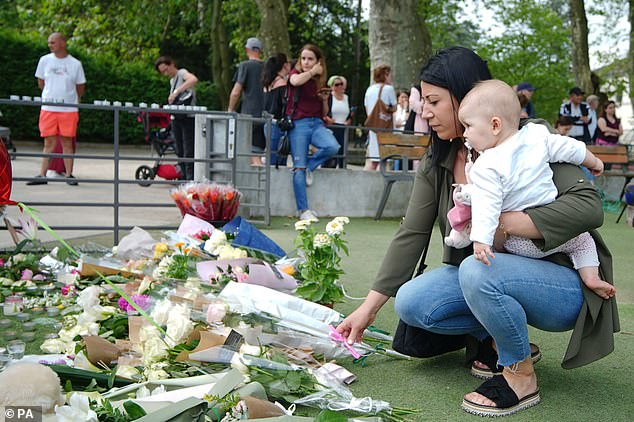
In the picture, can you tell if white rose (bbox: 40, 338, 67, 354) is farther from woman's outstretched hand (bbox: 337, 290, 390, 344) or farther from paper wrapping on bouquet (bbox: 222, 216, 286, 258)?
paper wrapping on bouquet (bbox: 222, 216, 286, 258)

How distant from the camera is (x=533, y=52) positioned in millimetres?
32438

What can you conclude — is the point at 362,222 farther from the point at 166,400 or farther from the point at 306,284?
the point at 166,400

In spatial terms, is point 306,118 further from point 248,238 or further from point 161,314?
point 161,314

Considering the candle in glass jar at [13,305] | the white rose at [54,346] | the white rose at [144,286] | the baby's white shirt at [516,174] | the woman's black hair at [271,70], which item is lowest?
the candle in glass jar at [13,305]

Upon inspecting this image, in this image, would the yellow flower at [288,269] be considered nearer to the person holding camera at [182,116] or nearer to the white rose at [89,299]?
the white rose at [89,299]

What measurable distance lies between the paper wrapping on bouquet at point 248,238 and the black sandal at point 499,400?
2619 mm

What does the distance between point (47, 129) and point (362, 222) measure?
4297 millimetres

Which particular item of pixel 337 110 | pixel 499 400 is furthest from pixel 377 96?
pixel 499 400

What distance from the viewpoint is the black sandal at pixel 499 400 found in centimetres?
287

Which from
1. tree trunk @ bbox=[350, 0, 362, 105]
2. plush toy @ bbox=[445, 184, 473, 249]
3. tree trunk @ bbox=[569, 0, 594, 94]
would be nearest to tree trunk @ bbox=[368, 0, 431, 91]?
tree trunk @ bbox=[569, 0, 594, 94]

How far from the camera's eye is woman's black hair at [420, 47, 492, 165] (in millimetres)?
2922

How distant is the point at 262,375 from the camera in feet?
9.26

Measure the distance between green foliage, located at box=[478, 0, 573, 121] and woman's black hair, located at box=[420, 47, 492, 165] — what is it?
29.4 m

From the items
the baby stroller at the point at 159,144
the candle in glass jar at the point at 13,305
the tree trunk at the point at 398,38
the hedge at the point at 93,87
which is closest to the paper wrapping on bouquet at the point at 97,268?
the candle in glass jar at the point at 13,305
